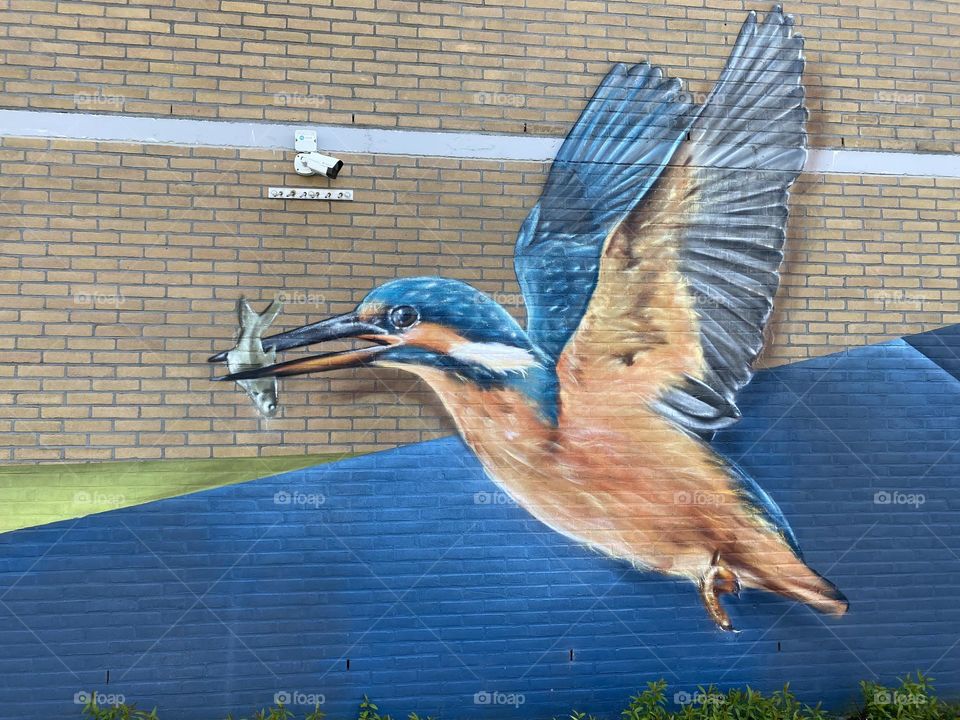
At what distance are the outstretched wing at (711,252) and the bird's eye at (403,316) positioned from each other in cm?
100

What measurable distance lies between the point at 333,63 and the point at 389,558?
307 cm

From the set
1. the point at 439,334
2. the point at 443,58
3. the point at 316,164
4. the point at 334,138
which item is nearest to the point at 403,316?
the point at 439,334

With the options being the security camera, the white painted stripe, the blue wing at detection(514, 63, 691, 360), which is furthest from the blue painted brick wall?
the security camera

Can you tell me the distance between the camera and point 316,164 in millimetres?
4477

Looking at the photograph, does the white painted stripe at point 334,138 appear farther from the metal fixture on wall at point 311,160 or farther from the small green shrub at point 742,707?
the small green shrub at point 742,707

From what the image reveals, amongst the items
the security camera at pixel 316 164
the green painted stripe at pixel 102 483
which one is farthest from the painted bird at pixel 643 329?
the green painted stripe at pixel 102 483

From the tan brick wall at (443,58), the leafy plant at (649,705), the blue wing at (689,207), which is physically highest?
the tan brick wall at (443,58)

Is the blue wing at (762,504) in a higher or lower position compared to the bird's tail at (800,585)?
higher

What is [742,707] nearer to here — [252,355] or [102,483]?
[252,355]

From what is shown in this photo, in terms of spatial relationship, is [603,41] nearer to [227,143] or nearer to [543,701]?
[227,143]

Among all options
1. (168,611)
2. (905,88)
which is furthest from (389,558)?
(905,88)

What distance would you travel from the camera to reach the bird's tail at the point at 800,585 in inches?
190

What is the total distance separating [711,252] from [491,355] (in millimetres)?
1616

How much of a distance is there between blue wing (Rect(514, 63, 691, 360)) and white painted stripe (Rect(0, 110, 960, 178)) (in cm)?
25
